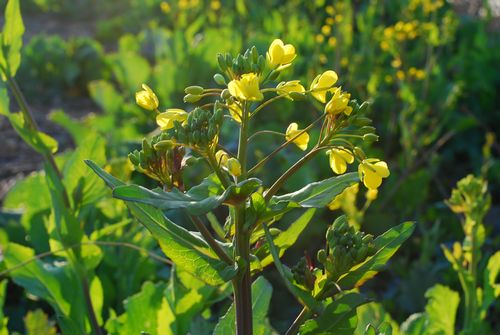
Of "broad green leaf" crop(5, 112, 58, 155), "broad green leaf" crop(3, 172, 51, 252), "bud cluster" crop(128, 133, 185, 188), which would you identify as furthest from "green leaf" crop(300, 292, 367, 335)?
"broad green leaf" crop(3, 172, 51, 252)

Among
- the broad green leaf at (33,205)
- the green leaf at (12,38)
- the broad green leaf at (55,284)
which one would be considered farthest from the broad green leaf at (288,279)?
the broad green leaf at (33,205)

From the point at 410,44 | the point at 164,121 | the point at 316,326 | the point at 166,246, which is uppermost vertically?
the point at 164,121

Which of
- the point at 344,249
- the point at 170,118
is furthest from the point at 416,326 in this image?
the point at 170,118

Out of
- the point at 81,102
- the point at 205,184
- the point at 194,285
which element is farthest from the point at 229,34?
the point at 205,184

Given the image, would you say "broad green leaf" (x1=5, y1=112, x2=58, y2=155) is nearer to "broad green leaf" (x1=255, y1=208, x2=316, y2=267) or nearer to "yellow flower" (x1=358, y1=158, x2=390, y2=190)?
"broad green leaf" (x1=255, y1=208, x2=316, y2=267)

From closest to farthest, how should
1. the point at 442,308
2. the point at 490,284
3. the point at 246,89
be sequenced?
the point at 246,89 < the point at 490,284 < the point at 442,308

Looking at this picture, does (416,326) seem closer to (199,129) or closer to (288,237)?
(288,237)

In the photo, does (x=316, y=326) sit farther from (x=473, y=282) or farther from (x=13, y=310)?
(x=13, y=310)
